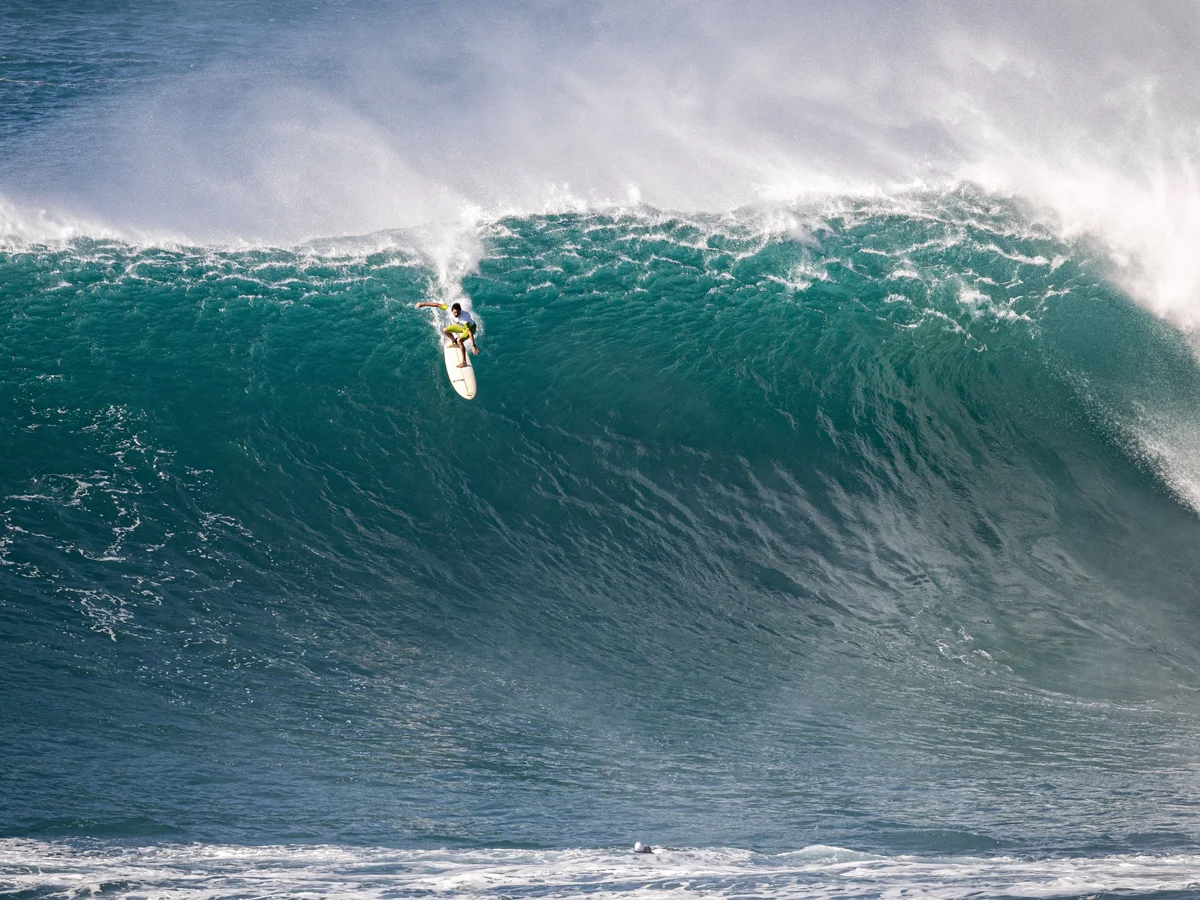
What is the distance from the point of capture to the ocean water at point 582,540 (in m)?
16.2

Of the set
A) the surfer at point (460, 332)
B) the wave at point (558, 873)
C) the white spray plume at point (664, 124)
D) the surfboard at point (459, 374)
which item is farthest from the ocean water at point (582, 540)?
the surfer at point (460, 332)

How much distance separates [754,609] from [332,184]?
15376 millimetres

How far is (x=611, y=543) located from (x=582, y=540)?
0.55m

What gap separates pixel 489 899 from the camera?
47.8 feet

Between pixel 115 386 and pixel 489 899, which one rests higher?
pixel 115 386

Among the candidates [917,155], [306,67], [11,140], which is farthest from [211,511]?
[917,155]

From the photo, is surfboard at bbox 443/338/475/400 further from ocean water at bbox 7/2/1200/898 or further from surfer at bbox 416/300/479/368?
ocean water at bbox 7/2/1200/898

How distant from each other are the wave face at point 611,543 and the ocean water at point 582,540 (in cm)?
8

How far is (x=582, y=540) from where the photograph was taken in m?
20.3

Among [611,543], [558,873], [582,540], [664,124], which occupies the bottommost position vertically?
[558,873]

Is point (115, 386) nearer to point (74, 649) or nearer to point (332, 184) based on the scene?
point (74, 649)

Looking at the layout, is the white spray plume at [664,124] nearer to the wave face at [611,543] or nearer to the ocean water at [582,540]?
the ocean water at [582,540]

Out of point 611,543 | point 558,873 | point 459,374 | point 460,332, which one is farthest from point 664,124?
point 558,873

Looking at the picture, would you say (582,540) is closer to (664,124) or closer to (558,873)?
(558,873)
